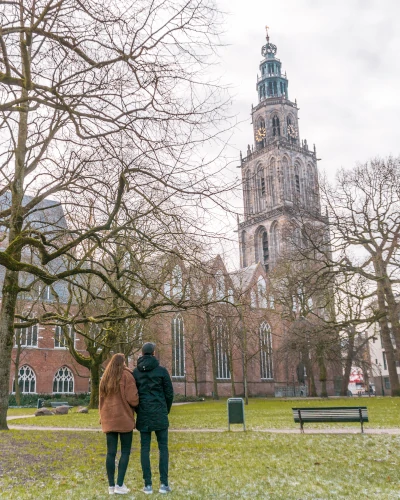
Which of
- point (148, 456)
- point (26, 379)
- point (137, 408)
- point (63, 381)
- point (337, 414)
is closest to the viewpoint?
point (148, 456)

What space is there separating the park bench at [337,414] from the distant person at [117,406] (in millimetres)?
6878

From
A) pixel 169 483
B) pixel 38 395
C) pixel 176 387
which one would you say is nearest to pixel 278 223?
pixel 176 387

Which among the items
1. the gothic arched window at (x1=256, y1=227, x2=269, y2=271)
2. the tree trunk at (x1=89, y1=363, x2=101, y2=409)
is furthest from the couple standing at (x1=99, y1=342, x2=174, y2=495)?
the gothic arched window at (x1=256, y1=227, x2=269, y2=271)

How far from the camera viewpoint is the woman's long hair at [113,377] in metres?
5.93

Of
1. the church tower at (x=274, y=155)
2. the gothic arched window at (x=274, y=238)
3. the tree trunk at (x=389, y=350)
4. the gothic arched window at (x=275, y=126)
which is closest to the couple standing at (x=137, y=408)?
the tree trunk at (x=389, y=350)

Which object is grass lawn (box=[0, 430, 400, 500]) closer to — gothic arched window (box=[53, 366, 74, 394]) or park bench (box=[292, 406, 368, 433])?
park bench (box=[292, 406, 368, 433])

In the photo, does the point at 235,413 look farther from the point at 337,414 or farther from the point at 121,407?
the point at 121,407

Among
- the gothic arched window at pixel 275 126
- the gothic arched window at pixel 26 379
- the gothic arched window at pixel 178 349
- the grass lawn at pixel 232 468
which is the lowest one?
the grass lawn at pixel 232 468

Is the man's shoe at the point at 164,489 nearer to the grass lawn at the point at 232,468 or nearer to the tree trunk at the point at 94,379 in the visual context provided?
the grass lawn at the point at 232,468

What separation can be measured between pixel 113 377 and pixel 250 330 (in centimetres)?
2867

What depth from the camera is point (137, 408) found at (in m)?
5.96

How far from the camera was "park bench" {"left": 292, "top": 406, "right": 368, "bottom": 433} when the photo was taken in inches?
450

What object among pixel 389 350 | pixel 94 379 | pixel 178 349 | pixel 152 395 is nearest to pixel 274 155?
pixel 178 349

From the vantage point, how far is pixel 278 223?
65188 mm
